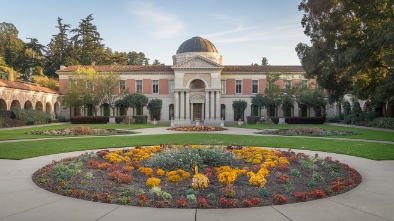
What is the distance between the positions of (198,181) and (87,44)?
7378 cm

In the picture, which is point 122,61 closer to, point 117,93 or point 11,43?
point 11,43

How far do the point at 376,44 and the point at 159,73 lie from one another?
39.4 metres

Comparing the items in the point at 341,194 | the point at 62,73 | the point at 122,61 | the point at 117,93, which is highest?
the point at 122,61

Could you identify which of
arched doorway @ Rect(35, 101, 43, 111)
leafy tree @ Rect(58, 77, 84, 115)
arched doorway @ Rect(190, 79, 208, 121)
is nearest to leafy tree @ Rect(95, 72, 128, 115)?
leafy tree @ Rect(58, 77, 84, 115)

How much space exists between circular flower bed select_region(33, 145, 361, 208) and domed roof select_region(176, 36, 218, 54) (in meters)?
49.5

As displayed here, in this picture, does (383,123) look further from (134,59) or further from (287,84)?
(134,59)

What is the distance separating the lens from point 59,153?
1347cm

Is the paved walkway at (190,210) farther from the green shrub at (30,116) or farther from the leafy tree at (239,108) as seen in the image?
the leafy tree at (239,108)

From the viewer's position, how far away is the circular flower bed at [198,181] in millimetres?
6555

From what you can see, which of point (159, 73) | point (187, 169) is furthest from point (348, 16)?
point (159, 73)

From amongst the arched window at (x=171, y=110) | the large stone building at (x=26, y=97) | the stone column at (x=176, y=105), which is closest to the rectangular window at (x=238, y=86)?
the stone column at (x=176, y=105)

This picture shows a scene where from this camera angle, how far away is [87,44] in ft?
245

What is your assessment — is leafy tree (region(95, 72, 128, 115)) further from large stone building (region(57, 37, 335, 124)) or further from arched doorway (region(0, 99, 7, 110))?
arched doorway (region(0, 99, 7, 110))

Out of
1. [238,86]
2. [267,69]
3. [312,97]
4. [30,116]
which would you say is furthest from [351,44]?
[30,116]
